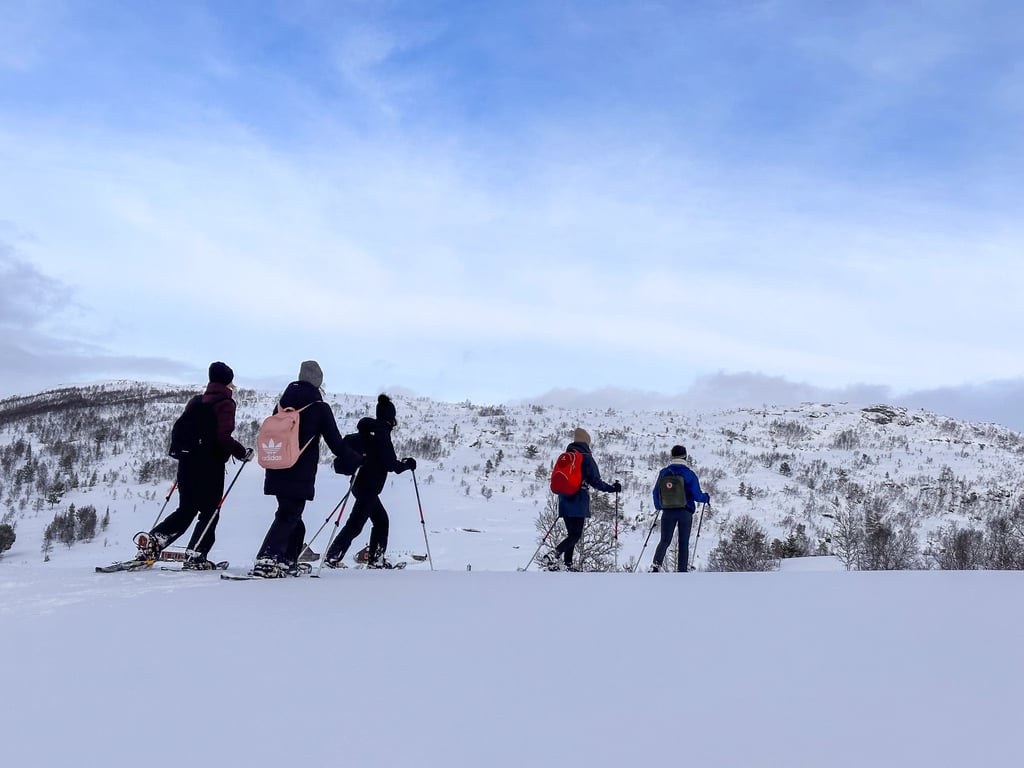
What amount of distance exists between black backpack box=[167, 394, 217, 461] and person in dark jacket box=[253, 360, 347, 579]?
0.86m

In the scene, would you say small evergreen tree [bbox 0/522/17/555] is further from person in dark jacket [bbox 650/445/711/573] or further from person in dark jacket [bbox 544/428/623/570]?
person in dark jacket [bbox 650/445/711/573]

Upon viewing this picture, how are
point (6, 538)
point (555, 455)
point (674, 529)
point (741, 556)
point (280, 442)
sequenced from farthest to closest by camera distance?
point (555, 455)
point (6, 538)
point (741, 556)
point (674, 529)
point (280, 442)

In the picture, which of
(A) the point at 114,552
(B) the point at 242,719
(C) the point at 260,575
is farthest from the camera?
(A) the point at 114,552

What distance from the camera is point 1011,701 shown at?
9.62 feet

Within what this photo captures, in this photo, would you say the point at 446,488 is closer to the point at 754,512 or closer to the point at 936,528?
the point at 754,512

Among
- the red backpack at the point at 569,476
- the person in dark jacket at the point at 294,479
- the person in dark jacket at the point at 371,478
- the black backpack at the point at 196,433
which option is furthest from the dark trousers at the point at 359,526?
the red backpack at the point at 569,476

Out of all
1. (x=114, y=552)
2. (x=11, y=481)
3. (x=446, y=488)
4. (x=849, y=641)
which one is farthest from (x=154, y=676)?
(x=11, y=481)

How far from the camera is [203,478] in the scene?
7.00 meters

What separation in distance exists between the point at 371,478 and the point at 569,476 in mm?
2355

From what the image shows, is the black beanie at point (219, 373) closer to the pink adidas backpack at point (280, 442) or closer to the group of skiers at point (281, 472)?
the group of skiers at point (281, 472)

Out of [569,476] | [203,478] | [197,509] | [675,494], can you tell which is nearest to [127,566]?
[197,509]

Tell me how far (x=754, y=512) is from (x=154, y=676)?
2303cm

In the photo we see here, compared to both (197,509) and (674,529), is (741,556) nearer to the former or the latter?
(674,529)

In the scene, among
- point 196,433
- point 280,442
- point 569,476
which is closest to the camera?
point 280,442
